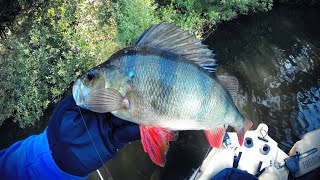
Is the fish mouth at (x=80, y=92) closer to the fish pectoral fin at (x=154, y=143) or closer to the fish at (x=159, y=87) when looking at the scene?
the fish at (x=159, y=87)

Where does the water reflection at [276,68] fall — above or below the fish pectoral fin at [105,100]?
below

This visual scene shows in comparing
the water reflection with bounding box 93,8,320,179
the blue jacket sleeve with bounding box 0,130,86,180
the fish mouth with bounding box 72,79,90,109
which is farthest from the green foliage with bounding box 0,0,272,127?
the fish mouth with bounding box 72,79,90,109

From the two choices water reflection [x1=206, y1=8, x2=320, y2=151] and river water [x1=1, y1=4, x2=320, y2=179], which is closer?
river water [x1=1, y1=4, x2=320, y2=179]

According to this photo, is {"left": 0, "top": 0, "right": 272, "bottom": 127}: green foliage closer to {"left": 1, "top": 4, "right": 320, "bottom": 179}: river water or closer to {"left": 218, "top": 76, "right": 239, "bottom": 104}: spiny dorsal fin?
{"left": 1, "top": 4, "right": 320, "bottom": 179}: river water

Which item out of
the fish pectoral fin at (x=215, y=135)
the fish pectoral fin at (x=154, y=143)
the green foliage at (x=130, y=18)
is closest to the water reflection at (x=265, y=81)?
the green foliage at (x=130, y=18)

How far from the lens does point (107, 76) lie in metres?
1.85

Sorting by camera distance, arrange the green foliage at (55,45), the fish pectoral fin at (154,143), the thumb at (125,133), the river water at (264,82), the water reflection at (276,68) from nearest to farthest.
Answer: the fish pectoral fin at (154,143) < the thumb at (125,133) < the green foliage at (55,45) < the river water at (264,82) < the water reflection at (276,68)

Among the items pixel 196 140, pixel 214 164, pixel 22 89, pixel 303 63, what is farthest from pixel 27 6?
pixel 303 63

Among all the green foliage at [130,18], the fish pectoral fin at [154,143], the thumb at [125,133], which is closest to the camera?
the fish pectoral fin at [154,143]

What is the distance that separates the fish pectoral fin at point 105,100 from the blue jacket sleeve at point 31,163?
0.43m

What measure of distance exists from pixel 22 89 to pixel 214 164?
446cm

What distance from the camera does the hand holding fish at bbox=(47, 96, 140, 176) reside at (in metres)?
1.93

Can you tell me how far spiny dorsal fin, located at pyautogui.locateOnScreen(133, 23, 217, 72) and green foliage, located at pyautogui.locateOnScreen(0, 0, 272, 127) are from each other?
18.4ft

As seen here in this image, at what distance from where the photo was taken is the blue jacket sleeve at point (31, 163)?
1928 millimetres
